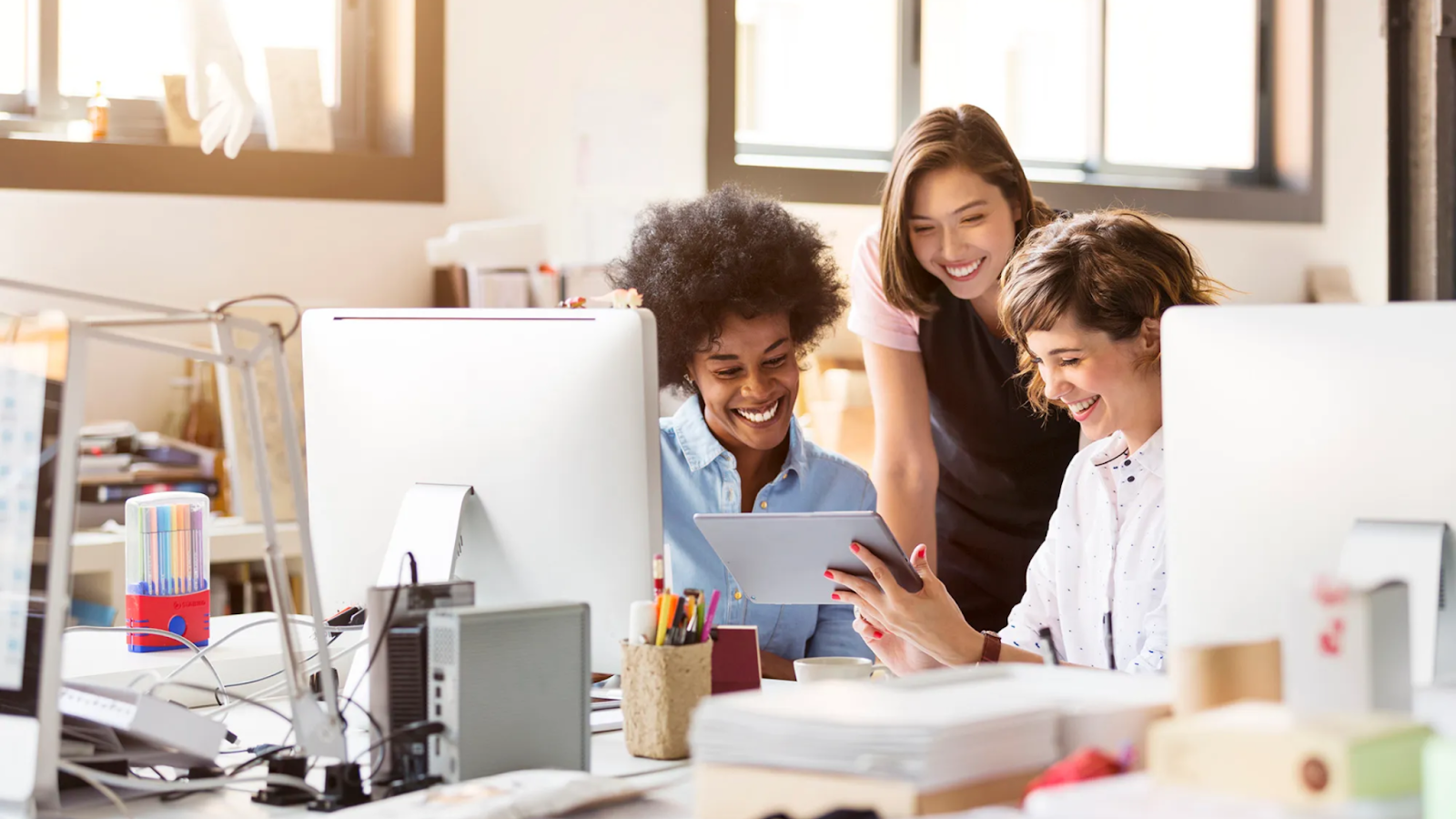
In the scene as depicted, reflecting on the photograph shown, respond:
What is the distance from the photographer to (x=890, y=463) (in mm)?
2260

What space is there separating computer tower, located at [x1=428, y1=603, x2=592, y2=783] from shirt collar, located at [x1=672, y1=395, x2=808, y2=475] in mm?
726

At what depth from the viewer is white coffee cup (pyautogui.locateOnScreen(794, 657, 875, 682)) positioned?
132cm

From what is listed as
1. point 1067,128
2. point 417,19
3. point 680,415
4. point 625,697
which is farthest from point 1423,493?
point 1067,128

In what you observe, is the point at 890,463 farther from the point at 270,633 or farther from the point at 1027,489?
the point at 270,633

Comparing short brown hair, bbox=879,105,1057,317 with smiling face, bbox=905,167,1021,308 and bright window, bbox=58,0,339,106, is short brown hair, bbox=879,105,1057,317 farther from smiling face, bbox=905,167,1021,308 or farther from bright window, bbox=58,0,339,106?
bright window, bbox=58,0,339,106

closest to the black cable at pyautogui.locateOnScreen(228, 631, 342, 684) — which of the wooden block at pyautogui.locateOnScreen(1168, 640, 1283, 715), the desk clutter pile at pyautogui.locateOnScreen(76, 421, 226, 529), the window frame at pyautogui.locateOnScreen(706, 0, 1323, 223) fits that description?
the wooden block at pyautogui.locateOnScreen(1168, 640, 1283, 715)

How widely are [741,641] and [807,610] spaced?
524mm

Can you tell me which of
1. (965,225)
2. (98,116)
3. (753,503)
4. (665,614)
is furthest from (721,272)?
(98,116)

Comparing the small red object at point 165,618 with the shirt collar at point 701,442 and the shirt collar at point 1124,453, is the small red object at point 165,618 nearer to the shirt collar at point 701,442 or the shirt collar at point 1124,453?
the shirt collar at point 701,442

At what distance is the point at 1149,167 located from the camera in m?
4.32

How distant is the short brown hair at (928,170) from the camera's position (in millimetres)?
2059

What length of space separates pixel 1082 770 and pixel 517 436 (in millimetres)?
664

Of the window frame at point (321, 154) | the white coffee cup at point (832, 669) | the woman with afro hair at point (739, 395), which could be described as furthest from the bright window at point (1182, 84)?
the white coffee cup at point (832, 669)

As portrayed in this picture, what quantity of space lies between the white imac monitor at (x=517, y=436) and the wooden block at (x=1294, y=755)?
2.04 ft
